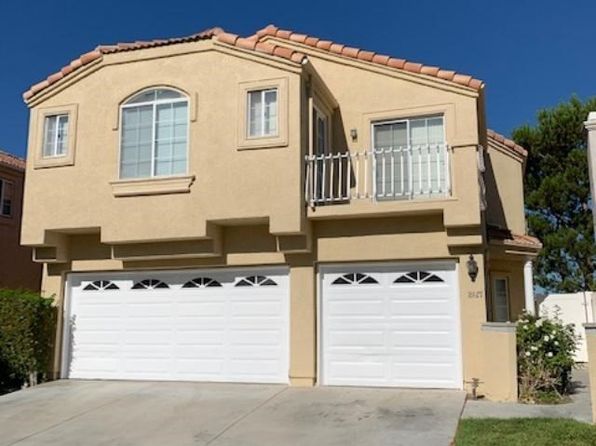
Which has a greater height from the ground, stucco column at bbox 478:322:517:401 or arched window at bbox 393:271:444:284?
arched window at bbox 393:271:444:284

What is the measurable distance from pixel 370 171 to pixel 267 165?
103 inches

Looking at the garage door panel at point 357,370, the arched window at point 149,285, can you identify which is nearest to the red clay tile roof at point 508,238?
the garage door panel at point 357,370

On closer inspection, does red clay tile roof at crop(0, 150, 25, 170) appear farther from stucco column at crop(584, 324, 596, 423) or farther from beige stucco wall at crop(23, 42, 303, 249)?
stucco column at crop(584, 324, 596, 423)

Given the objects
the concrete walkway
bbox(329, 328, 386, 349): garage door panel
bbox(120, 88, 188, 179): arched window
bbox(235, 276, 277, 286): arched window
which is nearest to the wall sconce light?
bbox(329, 328, 386, 349): garage door panel

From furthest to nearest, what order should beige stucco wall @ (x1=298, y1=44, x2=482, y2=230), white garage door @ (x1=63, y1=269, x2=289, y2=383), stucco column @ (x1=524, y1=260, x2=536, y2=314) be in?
stucco column @ (x1=524, y1=260, x2=536, y2=314) < white garage door @ (x1=63, y1=269, x2=289, y2=383) < beige stucco wall @ (x1=298, y1=44, x2=482, y2=230)

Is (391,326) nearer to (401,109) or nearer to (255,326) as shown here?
(255,326)

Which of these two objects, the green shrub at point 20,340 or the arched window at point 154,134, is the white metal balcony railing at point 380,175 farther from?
the green shrub at point 20,340

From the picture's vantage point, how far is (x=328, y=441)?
8211mm

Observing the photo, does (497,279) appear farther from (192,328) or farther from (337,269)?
(192,328)

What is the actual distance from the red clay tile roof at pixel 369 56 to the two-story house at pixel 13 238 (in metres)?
10.9

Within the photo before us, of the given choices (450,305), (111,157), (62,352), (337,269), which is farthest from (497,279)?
(62,352)

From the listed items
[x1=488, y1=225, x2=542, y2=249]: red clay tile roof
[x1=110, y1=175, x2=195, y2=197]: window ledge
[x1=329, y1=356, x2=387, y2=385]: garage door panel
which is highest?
[x1=110, y1=175, x2=195, y2=197]: window ledge

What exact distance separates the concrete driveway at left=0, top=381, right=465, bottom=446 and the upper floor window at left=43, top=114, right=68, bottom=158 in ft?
17.4

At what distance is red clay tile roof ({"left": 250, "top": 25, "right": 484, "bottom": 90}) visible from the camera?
12.7m
